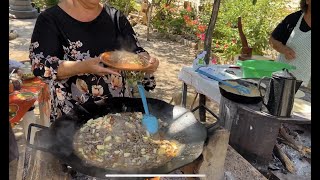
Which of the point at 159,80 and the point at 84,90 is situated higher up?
the point at 84,90

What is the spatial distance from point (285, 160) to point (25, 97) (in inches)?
89.0

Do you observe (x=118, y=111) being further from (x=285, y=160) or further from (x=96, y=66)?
(x=285, y=160)

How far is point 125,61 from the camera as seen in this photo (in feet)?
5.41

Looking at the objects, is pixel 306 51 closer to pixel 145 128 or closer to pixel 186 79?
pixel 186 79

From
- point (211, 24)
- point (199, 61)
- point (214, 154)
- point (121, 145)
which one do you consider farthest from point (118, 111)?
point (211, 24)

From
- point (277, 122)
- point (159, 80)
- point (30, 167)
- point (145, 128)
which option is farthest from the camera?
point (159, 80)

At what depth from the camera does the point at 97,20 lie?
76.3 inches

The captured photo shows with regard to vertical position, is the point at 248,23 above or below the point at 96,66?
above

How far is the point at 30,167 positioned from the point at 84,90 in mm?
648

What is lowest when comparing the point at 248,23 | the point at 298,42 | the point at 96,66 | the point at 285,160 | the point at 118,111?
the point at 285,160

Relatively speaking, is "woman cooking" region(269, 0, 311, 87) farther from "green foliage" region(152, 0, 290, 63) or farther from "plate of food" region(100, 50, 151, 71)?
"green foliage" region(152, 0, 290, 63)

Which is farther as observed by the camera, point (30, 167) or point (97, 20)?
point (97, 20)

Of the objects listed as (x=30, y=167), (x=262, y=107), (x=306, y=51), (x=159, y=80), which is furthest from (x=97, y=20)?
(x=159, y=80)

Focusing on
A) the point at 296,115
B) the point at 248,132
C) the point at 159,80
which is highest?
the point at 296,115
